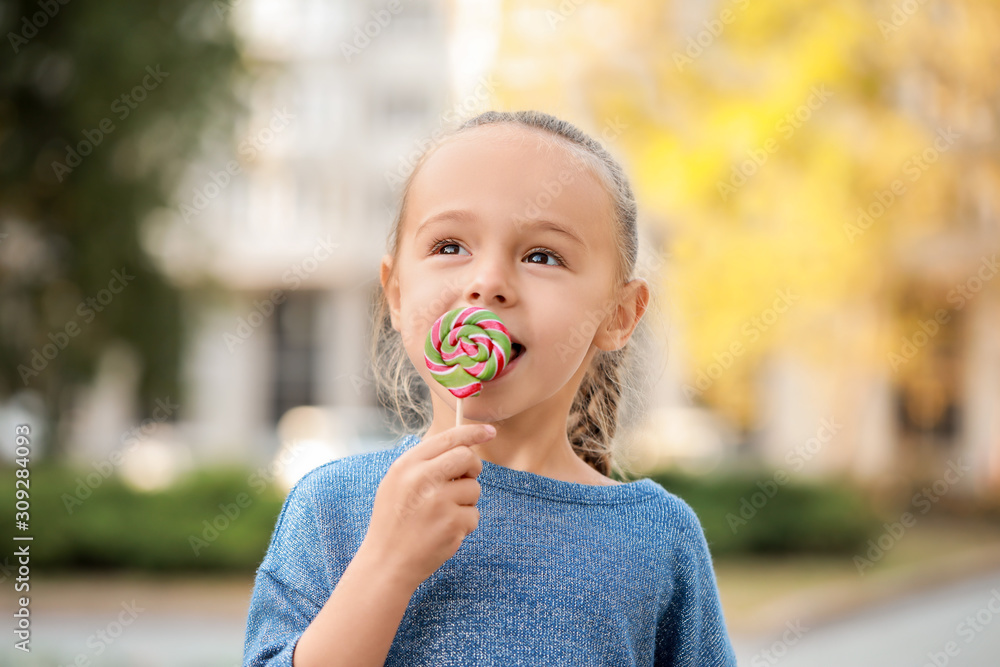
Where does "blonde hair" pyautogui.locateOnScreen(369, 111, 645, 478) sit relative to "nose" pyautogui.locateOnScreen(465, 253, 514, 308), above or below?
above

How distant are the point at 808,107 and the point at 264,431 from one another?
64.4 ft

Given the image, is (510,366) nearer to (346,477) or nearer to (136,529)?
(346,477)

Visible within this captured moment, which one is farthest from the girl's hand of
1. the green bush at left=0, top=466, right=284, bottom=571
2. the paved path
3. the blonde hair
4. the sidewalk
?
the green bush at left=0, top=466, right=284, bottom=571

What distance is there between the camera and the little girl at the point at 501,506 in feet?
4.54

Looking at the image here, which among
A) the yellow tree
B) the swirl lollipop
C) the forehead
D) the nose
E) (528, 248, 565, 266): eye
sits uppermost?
the yellow tree

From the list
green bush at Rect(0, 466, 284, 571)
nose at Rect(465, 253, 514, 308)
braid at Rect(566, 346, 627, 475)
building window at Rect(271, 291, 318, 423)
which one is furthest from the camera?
building window at Rect(271, 291, 318, 423)

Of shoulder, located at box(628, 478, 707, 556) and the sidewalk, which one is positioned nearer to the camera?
shoulder, located at box(628, 478, 707, 556)

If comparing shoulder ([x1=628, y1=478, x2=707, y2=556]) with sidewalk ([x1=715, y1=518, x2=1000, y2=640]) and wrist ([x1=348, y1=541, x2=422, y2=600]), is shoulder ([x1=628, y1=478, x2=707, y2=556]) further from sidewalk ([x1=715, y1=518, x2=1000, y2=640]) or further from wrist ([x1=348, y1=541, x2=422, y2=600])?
sidewalk ([x1=715, y1=518, x2=1000, y2=640])

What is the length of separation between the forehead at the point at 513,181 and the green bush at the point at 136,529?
8944mm

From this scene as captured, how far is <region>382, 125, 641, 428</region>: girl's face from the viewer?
1.51 meters

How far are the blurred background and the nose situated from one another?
6472mm

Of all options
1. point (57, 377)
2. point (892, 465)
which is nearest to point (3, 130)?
point (57, 377)

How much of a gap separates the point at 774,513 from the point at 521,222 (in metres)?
10.7

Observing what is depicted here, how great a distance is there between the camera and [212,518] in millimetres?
10320
